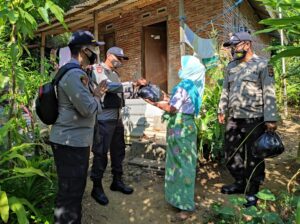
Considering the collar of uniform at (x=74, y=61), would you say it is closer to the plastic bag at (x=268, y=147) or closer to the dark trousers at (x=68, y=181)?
the dark trousers at (x=68, y=181)

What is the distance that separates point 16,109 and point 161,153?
2.30 metres

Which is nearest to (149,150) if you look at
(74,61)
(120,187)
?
(120,187)

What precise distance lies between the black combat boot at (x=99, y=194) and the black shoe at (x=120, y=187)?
0.31 meters

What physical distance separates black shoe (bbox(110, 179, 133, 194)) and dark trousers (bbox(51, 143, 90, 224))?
1.31 metres

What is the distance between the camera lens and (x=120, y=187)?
390cm

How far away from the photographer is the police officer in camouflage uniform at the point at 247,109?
3.36 meters

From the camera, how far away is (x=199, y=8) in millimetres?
8422

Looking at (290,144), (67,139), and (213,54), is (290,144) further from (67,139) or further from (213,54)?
(67,139)

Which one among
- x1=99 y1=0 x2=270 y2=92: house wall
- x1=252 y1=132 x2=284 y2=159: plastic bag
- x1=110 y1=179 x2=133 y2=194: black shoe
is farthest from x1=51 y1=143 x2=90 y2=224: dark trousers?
x1=99 y1=0 x2=270 y2=92: house wall

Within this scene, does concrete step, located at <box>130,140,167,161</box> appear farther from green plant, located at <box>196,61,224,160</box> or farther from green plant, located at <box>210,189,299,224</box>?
green plant, located at <box>210,189,299,224</box>

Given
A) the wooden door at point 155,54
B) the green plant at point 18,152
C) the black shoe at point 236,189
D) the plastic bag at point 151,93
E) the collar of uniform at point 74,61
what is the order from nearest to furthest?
the green plant at point 18,152
the collar of uniform at point 74,61
the plastic bag at point 151,93
the black shoe at point 236,189
the wooden door at point 155,54

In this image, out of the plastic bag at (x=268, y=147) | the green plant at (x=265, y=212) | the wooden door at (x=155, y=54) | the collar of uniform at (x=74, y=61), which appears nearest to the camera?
the green plant at (x=265, y=212)

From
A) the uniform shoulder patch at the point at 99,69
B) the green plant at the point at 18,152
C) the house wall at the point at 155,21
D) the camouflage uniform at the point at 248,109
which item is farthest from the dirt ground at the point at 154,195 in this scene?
the house wall at the point at 155,21

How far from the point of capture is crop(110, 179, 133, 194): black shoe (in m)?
3.88
